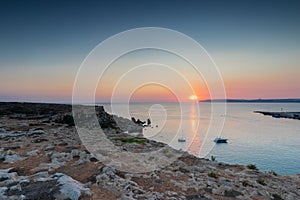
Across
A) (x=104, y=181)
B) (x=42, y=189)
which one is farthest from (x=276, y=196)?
(x=42, y=189)

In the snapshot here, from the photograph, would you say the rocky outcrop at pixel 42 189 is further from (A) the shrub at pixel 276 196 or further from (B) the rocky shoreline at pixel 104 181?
(A) the shrub at pixel 276 196

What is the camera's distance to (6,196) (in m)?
9.32

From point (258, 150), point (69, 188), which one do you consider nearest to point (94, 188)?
point (69, 188)

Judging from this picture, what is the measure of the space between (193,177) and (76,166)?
321 inches

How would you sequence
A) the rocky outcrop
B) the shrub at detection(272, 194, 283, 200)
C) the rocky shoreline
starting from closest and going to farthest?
the rocky outcrop
the rocky shoreline
the shrub at detection(272, 194, 283, 200)

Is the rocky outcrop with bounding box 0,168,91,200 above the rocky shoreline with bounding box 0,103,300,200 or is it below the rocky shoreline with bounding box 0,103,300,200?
above

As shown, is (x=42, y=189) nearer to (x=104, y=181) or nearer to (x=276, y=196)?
(x=104, y=181)

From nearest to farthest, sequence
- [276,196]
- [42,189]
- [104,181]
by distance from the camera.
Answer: [42,189] → [104,181] → [276,196]

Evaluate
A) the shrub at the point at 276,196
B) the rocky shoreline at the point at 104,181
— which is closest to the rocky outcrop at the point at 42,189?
the rocky shoreline at the point at 104,181

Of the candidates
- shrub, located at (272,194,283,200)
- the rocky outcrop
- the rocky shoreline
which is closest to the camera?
the rocky outcrop

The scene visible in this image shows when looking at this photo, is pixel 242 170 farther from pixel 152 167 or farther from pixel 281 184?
pixel 152 167

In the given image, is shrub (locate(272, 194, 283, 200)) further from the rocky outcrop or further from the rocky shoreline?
the rocky outcrop

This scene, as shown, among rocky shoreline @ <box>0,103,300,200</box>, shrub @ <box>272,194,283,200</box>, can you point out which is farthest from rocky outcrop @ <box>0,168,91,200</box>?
shrub @ <box>272,194,283,200</box>

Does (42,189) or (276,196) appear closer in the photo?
(42,189)
